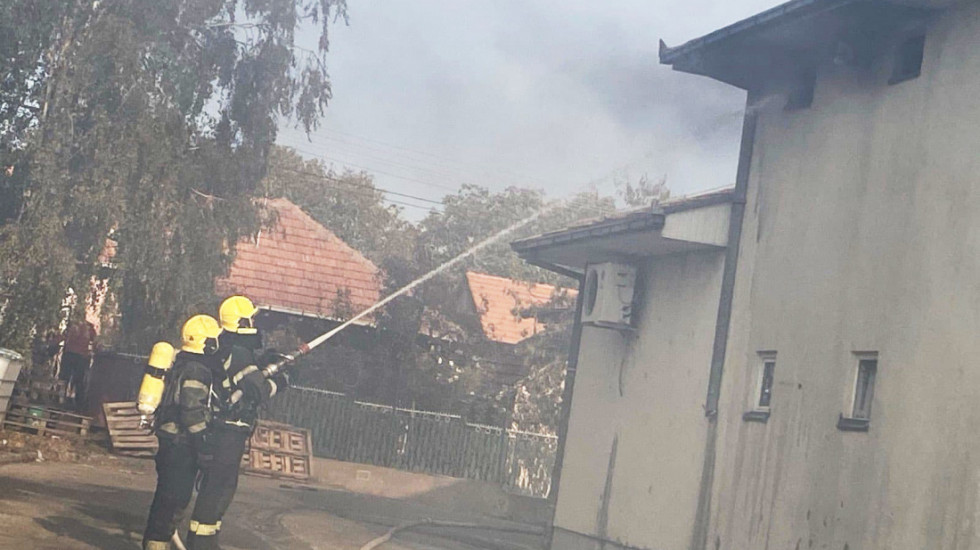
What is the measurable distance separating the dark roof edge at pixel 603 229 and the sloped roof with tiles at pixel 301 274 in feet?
48.9

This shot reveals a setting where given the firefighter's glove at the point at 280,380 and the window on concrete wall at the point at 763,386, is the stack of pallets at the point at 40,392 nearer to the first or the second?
the firefighter's glove at the point at 280,380

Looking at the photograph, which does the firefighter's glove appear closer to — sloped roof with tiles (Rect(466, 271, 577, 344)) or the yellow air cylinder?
the yellow air cylinder

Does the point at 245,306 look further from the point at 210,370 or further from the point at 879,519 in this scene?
the point at 879,519

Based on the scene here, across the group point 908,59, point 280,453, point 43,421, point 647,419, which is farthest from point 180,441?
point 280,453

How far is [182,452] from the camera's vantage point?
31.4ft

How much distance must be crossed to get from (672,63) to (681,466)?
13.3 feet

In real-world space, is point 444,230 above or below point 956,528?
above

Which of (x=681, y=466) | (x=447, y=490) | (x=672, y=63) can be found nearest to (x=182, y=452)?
(x=681, y=466)

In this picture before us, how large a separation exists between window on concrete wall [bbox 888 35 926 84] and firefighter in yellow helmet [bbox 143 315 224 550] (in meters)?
6.00

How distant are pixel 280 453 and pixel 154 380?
13.0 m

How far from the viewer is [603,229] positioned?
1337cm

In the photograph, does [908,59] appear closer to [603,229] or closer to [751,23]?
[751,23]

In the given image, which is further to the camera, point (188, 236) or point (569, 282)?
point (569, 282)

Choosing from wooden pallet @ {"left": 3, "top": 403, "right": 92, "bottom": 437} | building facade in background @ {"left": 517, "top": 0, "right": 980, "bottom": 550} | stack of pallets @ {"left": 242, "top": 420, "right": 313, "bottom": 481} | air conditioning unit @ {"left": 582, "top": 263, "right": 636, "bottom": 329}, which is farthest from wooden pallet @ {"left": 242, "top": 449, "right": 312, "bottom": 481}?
building facade in background @ {"left": 517, "top": 0, "right": 980, "bottom": 550}
